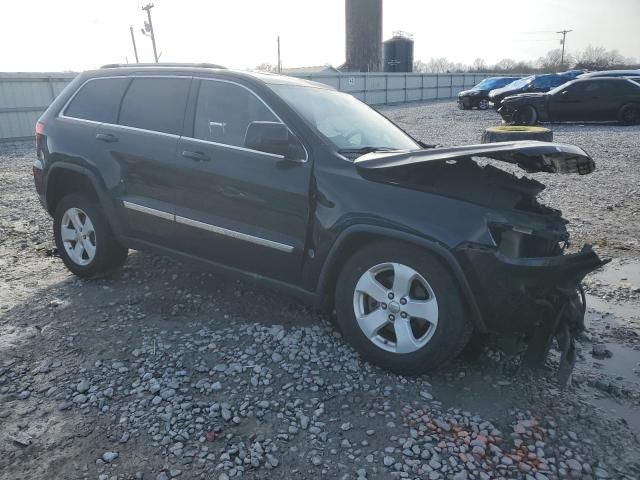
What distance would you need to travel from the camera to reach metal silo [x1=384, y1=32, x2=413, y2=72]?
2175 inches

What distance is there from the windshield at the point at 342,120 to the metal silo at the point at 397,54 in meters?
54.3

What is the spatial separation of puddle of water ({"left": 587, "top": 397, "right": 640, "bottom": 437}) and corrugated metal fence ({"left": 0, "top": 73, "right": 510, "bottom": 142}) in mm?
19650

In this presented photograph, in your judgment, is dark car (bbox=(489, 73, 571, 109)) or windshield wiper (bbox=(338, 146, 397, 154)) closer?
windshield wiper (bbox=(338, 146, 397, 154))

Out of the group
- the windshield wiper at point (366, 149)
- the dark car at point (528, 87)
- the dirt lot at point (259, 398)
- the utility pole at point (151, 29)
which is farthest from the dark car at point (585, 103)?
the utility pole at point (151, 29)

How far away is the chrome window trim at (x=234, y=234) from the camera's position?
133 inches

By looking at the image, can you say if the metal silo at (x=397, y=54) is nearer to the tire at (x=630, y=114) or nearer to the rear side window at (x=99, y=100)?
the tire at (x=630, y=114)

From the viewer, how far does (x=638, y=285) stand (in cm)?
447

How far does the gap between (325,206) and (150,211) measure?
1634 mm

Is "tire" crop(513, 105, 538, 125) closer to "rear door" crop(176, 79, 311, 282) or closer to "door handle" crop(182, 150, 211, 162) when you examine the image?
"rear door" crop(176, 79, 311, 282)

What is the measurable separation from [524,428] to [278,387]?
1401mm

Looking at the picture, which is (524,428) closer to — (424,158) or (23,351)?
(424,158)

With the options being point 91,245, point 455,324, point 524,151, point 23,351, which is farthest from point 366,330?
point 91,245

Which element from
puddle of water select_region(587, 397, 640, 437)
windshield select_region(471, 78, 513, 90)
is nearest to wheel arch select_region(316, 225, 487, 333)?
puddle of water select_region(587, 397, 640, 437)

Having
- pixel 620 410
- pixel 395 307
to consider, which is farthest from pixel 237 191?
pixel 620 410
